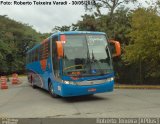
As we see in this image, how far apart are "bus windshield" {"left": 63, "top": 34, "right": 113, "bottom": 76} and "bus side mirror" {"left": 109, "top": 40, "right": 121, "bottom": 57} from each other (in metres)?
0.43

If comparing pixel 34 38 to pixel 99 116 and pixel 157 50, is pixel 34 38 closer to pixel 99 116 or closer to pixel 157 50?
pixel 157 50

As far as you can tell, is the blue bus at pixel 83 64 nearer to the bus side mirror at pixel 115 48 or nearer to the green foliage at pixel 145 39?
the bus side mirror at pixel 115 48

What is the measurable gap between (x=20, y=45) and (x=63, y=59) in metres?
69.0

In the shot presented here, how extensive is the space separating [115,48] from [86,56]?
1.64 metres

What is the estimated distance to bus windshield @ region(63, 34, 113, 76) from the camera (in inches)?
628

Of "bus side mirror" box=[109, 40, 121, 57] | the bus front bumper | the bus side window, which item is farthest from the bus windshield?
the bus side window

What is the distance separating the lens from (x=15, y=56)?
76812 millimetres

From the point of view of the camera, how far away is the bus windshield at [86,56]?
15.9 m

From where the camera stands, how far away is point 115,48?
17.0 meters

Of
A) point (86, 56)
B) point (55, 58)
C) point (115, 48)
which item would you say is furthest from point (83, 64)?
point (115, 48)

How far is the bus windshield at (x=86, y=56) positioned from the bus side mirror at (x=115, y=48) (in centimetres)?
43

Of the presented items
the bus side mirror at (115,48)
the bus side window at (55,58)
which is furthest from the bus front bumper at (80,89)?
the bus side mirror at (115,48)

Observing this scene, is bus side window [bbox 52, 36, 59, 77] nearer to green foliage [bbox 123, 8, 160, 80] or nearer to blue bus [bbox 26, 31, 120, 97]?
blue bus [bbox 26, 31, 120, 97]

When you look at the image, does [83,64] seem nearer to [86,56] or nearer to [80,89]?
[86,56]
